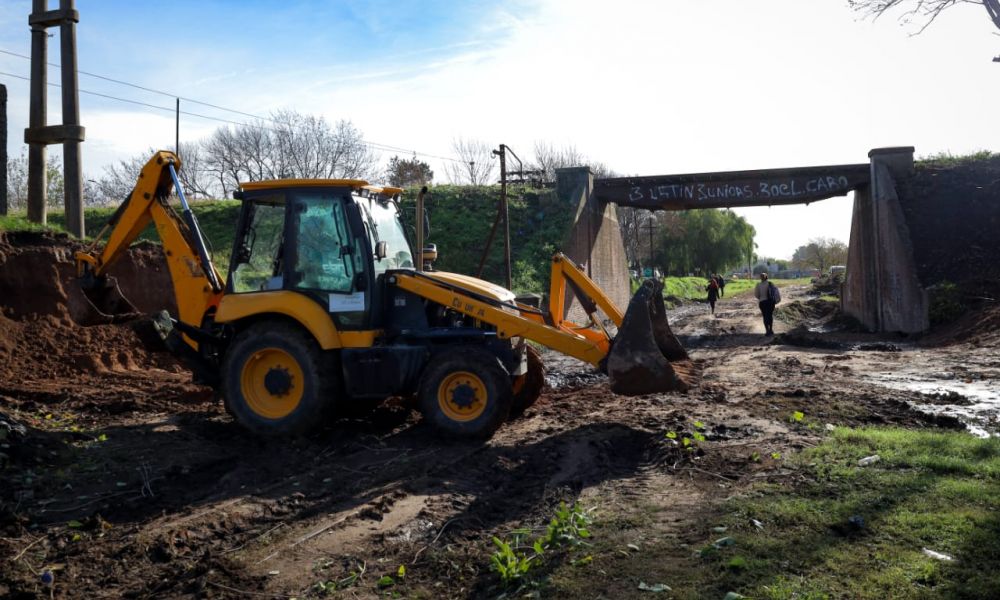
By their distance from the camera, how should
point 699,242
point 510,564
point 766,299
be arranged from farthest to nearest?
point 699,242, point 766,299, point 510,564

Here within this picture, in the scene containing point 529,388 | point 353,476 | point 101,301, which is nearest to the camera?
point 353,476

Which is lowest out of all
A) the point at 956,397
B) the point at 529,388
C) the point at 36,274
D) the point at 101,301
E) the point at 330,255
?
the point at 956,397

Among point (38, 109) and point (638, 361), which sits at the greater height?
point (38, 109)

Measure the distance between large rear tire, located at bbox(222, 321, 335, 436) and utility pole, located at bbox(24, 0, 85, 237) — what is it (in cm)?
853

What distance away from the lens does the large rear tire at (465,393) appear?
8.44 meters

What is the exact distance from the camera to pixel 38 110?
15.3 m

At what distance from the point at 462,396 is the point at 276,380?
2.05 metres

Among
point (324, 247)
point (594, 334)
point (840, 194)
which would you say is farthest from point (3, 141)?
point (840, 194)

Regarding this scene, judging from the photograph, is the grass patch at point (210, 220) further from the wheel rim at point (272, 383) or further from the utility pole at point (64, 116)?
the wheel rim at point (272, 383)

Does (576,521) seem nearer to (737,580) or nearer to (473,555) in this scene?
(473,555)

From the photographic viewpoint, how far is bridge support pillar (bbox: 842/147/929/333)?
22625 millimetres

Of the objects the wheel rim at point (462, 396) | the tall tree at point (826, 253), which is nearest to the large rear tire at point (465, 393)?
the wheel rim at point (462, 396)

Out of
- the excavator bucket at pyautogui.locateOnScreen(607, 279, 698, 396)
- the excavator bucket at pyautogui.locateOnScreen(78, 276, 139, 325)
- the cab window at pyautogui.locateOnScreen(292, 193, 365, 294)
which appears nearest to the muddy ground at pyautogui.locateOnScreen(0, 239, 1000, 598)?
the excavator bucket at pyautogui.locateOnScreen(607, 279, 698, 396)

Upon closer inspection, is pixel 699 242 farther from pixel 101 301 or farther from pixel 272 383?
pixel 272 383
